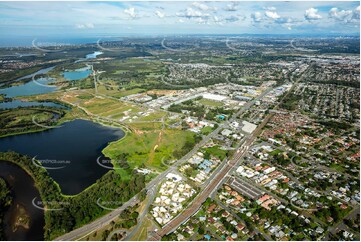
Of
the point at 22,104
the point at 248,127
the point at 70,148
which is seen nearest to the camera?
the point at 70,148

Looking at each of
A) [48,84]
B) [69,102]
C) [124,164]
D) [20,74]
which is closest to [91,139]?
[124,164]

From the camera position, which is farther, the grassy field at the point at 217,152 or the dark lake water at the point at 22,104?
the dark lake water at the point at 22,104

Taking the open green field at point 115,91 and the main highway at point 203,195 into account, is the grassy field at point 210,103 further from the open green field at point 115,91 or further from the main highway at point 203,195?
A: the main highway at point 203,195

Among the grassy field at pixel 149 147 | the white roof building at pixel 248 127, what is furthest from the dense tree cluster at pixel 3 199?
the white roof building at pixel 248 127

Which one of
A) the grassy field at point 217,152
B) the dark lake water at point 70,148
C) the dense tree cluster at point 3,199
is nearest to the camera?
the dense tree cluster at point 3,199

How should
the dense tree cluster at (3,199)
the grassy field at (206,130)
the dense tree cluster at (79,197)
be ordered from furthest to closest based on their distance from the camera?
1. the grassy field at (206,130)
2. the dense tree cluster at (3,199)
3. the dense tree cluster at (79,197)

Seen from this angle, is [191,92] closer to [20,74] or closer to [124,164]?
[124,164]

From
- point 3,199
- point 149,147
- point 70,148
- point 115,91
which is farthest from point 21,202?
point 115,91

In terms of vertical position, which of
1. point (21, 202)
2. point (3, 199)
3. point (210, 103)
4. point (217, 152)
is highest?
point (3, 199)

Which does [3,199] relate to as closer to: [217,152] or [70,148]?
[70,148]
